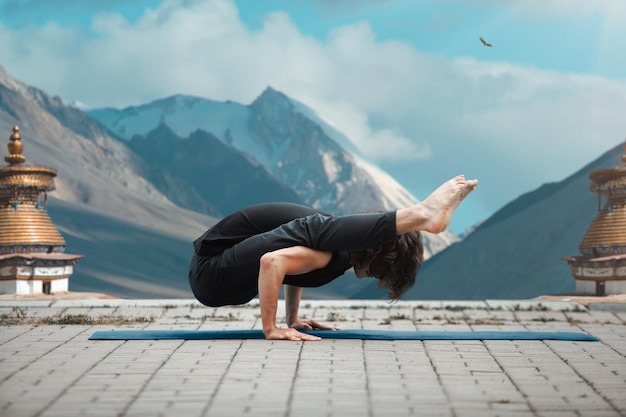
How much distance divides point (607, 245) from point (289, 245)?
7.98 metres

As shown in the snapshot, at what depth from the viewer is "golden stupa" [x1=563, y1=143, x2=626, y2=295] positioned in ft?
43.3

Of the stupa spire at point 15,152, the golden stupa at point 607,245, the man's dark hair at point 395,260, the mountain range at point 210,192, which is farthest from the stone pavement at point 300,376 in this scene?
the mountain range at point 210,192

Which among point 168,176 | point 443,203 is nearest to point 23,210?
point 443,203

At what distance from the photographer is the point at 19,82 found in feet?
405

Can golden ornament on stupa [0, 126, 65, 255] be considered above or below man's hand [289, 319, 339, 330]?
above

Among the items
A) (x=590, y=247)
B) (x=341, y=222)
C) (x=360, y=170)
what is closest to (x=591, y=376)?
(x=341, y=222)

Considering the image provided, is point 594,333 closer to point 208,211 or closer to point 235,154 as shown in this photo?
point 208,211

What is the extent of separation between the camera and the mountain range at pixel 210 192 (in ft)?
144

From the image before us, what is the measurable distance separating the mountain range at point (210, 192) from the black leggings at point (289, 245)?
30.9 m

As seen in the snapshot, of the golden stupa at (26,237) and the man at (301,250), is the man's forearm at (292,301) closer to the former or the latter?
the man at (301,250)

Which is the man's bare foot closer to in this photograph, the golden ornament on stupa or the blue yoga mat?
the blue yoga mat

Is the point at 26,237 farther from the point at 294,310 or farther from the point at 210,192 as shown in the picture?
the point at 210,192

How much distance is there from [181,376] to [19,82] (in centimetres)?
12431

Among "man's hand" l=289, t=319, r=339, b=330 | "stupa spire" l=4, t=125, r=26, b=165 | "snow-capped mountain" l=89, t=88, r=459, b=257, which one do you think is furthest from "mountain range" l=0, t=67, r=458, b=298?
"man's hand" l=289, t=319, r=339, b=330
